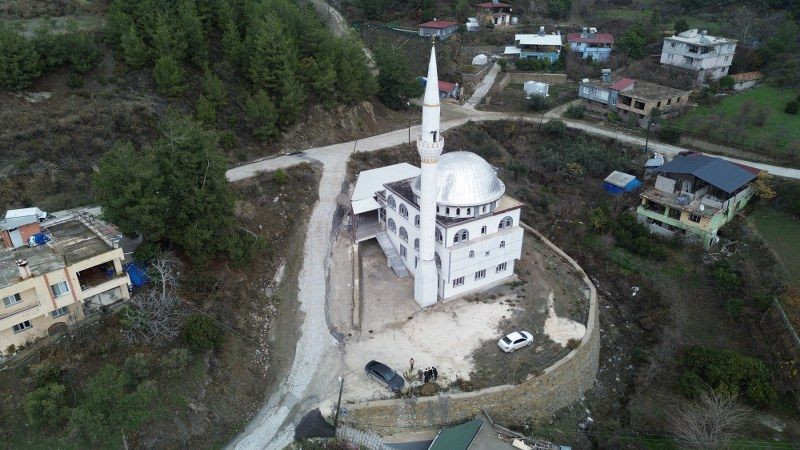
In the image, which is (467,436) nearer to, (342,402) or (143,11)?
(342,402)

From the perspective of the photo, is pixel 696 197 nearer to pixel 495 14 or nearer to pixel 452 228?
pixel 452 228

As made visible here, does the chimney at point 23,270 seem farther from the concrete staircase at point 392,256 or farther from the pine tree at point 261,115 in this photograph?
the pine tree at point 261,115

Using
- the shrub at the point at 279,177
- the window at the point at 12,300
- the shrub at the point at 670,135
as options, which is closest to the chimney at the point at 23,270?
the window at the point at 12,300

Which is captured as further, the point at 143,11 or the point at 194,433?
the point at 143,11

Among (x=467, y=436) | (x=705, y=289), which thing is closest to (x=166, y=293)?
(x=467, y=436)

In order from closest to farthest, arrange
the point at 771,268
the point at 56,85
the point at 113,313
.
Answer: the point at 113,313, the point at 771,268, the point at 56,85

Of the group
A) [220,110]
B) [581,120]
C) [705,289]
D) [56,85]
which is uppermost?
[56,85]
